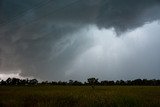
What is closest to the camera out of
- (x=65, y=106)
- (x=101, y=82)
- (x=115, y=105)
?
(x=115, y=105)

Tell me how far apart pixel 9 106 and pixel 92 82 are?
6379 inches

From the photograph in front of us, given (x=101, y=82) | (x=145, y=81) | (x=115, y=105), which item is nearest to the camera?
(x=115, y=105)

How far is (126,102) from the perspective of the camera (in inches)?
725

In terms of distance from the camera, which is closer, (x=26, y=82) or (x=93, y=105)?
(x=93, y=105)

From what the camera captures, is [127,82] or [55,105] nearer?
[55,105]

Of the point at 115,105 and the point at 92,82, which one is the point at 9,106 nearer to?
the point at 115,105

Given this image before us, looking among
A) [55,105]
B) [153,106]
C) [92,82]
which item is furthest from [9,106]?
[92,82]

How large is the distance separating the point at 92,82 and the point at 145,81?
36242mm

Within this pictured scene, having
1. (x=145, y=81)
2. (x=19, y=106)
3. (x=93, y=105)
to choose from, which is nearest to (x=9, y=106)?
(x=19, y=106)

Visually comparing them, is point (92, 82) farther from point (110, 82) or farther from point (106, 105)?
point (106, 105)

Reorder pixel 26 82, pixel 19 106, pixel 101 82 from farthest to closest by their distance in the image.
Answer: pixel 26 82, pixel 101 82, pixel 19 106

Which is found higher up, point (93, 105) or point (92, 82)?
point (92, 82)

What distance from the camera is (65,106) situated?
19.5 m

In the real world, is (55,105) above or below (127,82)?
below
